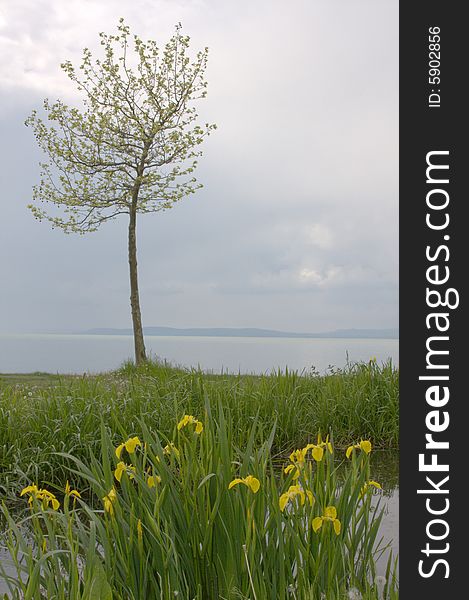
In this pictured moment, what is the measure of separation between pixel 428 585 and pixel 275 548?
75cm

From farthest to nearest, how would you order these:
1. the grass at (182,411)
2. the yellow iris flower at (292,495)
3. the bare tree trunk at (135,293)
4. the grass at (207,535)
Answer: the bare tree trunk at (135,293) → the grass at (182,411) → the grass at (207,535) → the yellow iris flower at (292,495)

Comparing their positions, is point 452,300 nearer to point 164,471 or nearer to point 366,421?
point 164,471

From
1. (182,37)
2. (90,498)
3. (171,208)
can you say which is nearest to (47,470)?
→ (90,498)

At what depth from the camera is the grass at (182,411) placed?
4.98 meters

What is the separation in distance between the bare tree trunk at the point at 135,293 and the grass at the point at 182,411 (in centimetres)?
632

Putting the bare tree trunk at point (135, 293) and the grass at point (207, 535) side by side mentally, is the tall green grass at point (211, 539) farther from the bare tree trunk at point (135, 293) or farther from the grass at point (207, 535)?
the bare tree trunk at point (135, 293)

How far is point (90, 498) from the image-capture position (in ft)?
15.1

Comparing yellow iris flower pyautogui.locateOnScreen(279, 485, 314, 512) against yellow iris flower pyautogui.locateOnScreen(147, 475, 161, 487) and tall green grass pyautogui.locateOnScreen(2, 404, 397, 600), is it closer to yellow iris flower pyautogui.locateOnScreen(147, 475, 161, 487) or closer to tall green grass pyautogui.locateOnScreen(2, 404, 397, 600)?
tall green grass pyautogui.locateOnScreen(2, 404, 397, 600)

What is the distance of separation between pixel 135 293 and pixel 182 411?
8.09 metres

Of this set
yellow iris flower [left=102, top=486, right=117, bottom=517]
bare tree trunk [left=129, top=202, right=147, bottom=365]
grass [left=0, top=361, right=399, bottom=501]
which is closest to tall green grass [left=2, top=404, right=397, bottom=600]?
yellow iris flower [left=102, top=486, right=117, bottom=517]

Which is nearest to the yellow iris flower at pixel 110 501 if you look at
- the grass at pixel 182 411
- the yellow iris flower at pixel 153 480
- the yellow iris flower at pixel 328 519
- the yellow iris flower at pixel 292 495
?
the yellow iris flower at pixel 153 480

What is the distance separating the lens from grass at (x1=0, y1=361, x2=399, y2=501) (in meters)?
4.98

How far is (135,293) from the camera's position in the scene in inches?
508

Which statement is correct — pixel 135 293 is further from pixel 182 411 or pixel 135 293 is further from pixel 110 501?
pixel 110 501
